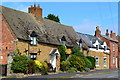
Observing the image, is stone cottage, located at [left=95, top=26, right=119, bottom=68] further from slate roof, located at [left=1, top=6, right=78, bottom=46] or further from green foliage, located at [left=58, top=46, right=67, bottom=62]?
green foliage, located at [left=58, top=46, right=67, bottom=62]

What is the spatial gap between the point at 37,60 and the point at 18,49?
127 inches

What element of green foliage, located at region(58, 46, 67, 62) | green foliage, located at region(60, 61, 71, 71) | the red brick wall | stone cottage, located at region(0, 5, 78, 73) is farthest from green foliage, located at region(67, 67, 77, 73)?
the red brick wall

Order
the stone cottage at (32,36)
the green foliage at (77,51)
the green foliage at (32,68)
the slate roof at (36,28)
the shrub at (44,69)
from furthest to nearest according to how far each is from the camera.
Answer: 1. the green foliage at (77,51)
2. the slate roof at (36,28)
3. the stone cottage at (32,36)
4. the shrub at (44,69)
5. the green foliage at (32,68)

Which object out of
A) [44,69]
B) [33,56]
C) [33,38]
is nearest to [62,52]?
[33,56]

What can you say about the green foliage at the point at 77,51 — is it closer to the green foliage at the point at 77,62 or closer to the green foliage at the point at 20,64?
the green foliage at the point at 77,62

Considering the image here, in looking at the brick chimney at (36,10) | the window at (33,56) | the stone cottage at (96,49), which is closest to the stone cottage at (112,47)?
the stone cottage at (96,49)

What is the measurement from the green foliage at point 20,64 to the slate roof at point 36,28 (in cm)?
242

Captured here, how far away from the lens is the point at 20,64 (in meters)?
24.3

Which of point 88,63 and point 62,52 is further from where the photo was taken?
point 88,63

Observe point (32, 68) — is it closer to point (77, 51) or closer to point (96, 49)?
point (77, 51)

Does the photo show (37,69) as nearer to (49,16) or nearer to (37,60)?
(37,60)

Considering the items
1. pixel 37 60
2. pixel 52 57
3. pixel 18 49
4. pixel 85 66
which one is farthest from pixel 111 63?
pixel 18 49

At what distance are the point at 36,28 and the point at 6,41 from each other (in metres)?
5.64

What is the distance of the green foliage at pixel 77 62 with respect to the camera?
31.7 m
